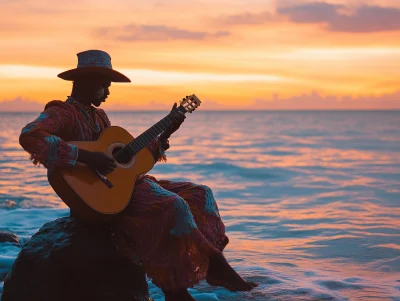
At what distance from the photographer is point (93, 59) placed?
5562mm

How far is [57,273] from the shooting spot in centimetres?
543

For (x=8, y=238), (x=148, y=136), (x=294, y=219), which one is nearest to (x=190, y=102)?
(x=148, y=136)

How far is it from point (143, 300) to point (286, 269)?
3.34 meters

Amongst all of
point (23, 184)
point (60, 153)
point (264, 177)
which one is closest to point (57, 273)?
point (60, 153)

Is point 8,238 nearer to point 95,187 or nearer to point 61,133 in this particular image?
point 61,133

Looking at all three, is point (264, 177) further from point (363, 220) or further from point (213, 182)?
point (363, 220)

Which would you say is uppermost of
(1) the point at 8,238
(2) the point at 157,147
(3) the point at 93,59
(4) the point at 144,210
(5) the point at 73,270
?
(3) the point at 93,59

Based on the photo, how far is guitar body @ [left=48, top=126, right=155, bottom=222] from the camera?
5.08m

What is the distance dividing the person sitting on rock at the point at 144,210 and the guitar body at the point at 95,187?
78 mm

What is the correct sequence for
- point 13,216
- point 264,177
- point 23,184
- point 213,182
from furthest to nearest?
1. point 264,177
2. point 213,182
3. point 23,184
4. point 13,216

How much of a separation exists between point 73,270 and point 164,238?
87 centimetres

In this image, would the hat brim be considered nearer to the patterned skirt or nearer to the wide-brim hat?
the wide-brim hat

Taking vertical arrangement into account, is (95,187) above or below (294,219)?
above

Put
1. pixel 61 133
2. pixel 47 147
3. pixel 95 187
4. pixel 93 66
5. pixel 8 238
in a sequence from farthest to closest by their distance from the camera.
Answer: pixel 8 238
pixel 93 66
pixel 61 133
pixel 95 187
pixel 47 147
